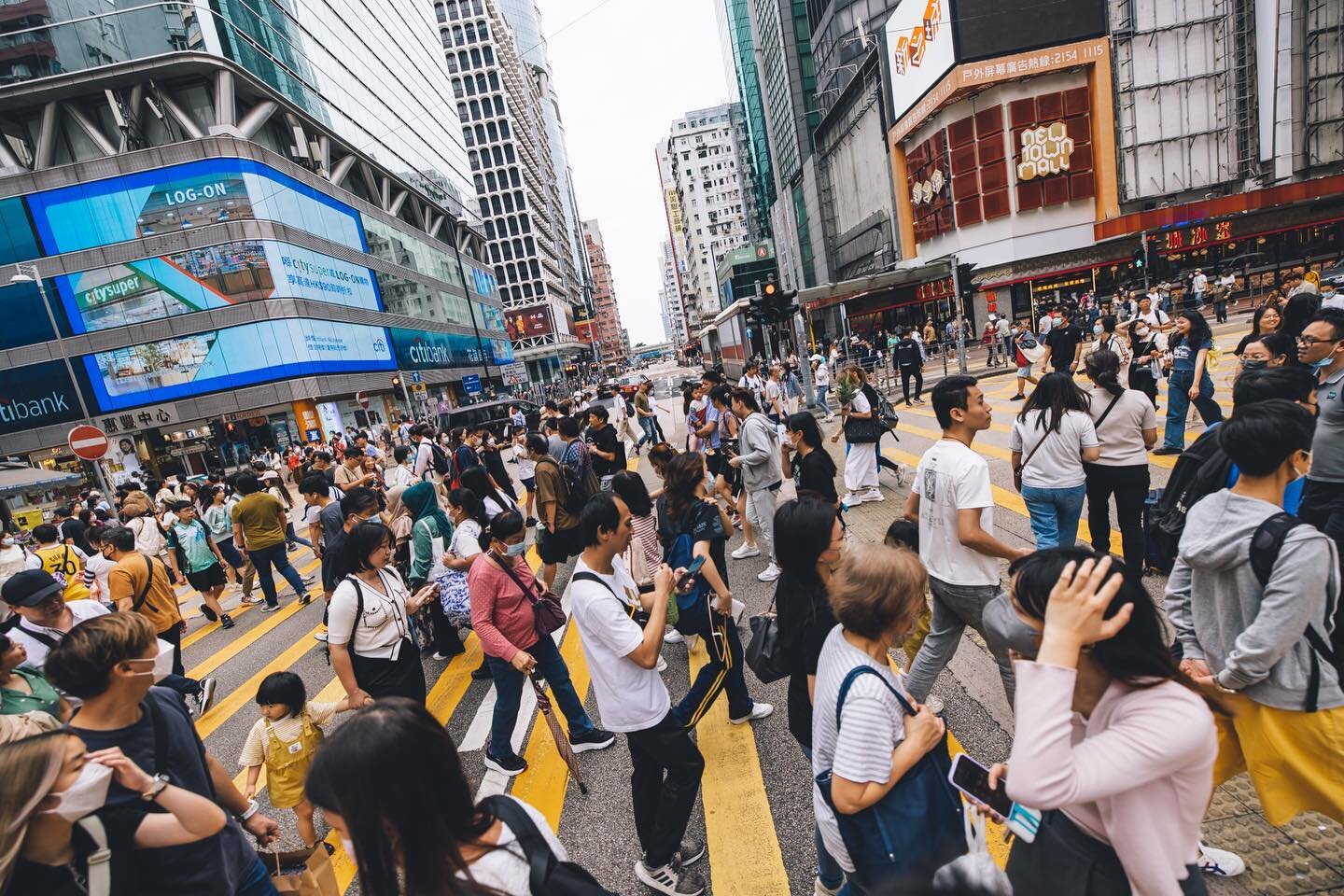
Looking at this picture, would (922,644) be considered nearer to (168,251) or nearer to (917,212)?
(168,251)

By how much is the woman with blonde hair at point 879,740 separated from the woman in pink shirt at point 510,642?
2008mm

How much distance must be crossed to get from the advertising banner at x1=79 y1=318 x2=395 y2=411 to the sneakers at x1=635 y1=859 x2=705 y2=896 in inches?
1240

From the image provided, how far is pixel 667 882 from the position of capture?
2883mm

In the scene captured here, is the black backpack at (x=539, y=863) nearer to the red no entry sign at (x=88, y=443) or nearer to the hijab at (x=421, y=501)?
the hijab at (x=421, y=501)

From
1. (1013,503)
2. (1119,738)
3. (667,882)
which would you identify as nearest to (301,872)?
(667,882)

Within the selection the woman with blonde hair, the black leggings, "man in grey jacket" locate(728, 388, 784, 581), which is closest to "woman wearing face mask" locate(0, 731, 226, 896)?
the woman with blonde hair

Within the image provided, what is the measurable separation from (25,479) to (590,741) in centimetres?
1967

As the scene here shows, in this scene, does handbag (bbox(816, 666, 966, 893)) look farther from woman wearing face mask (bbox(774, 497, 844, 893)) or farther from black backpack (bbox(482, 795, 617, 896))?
black backpack (bbox(482, 795, 617, 896))

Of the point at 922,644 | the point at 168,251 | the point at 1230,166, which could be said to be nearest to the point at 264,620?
the point at 922,644

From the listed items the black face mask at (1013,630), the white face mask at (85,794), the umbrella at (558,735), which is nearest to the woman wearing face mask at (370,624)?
the umbrella at (558,735)

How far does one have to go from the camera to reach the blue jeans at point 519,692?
384cm

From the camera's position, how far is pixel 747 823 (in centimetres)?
326

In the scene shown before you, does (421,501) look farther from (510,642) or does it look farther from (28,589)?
(510,642)

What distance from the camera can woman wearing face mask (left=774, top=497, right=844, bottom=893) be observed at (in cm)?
250
